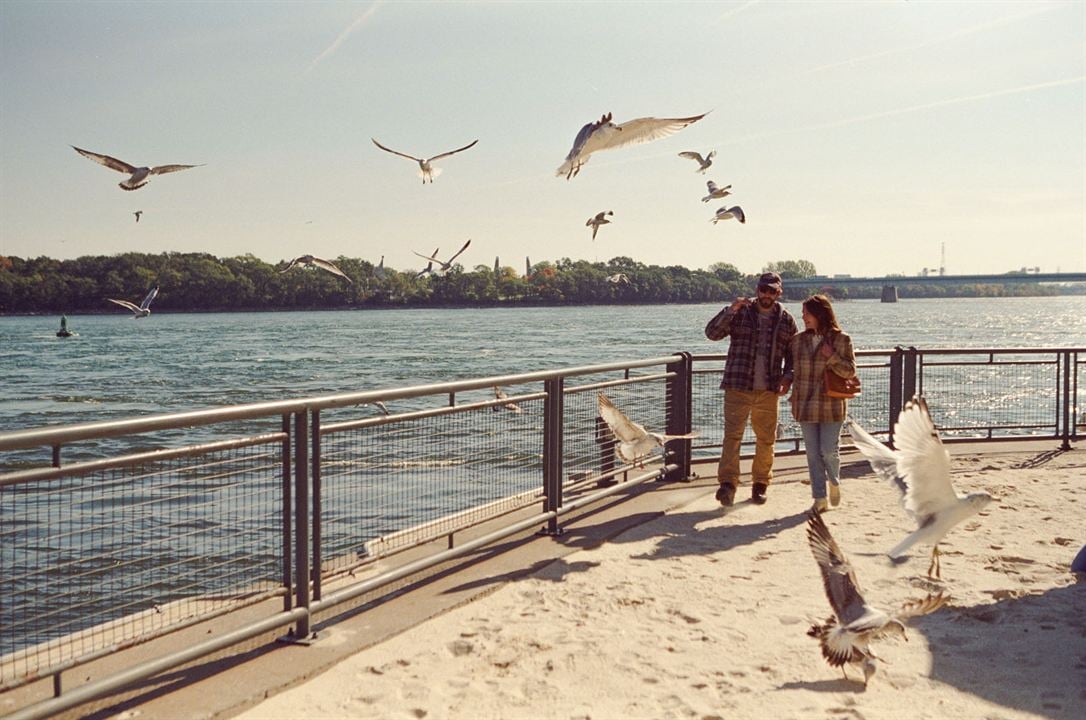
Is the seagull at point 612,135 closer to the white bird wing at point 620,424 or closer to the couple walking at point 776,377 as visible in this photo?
the couple walking at point 776,377

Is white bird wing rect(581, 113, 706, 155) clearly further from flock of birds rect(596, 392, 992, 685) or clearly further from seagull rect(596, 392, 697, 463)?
flock of birds rect(596, 392, 992, 685)

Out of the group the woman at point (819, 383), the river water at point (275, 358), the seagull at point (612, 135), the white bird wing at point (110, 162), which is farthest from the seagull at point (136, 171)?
the river water at point (275, 358)

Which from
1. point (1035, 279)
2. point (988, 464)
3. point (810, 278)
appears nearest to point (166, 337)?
point (810, 278)

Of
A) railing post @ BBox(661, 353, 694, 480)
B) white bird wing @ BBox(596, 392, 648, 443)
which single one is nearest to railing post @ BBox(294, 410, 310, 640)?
white bird wing @ BBox(596, 392, 648, 443)

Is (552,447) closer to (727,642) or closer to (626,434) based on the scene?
(626,434)

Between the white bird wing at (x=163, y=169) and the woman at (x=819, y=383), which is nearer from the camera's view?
the woman at (x=819, y=383)

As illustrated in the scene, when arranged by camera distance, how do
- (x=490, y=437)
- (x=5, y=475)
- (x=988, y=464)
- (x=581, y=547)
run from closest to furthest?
(x=5, y=475) < (x=581, y=547) < (x=490, y=437) < (x=988, y=464)

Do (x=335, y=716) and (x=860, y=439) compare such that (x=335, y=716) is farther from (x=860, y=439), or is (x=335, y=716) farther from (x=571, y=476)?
(x=571, y=476)

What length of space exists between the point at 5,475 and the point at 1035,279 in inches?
3927

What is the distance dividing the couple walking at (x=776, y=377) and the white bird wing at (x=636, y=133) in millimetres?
1690

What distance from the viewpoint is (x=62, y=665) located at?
3.98 meters

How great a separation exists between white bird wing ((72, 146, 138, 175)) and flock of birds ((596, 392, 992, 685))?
9.24 meters

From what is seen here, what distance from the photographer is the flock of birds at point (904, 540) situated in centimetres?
446

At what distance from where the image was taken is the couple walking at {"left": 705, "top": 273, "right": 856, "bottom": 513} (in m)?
8.05
